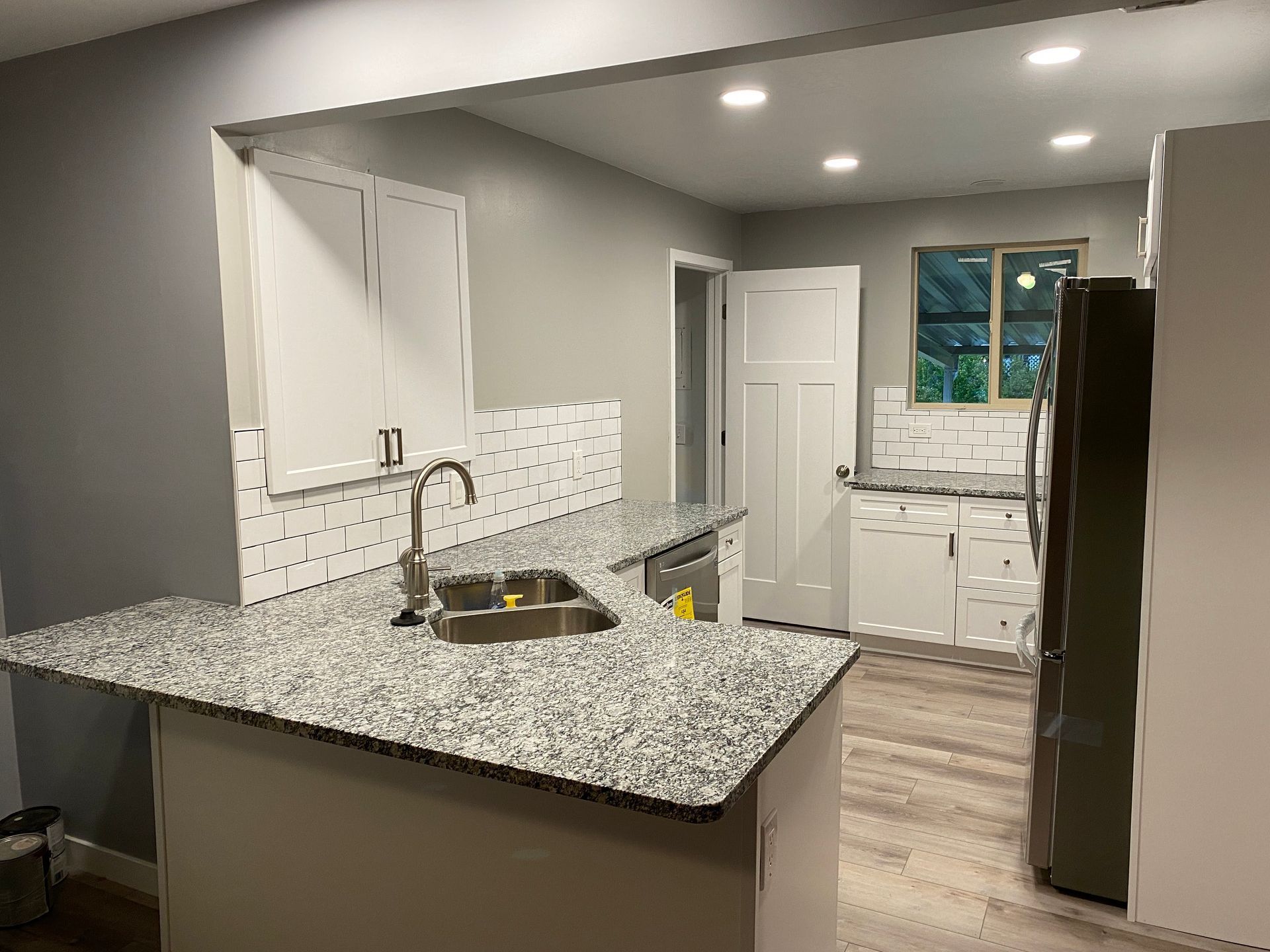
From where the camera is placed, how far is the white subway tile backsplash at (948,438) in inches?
194

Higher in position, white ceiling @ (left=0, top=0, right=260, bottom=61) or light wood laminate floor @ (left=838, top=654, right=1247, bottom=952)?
white ceiling @ (left=0, top=0, right=260, bottom=61)

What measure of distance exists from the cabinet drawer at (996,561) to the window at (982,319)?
88cm

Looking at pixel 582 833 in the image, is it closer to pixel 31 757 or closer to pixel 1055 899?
pixel 1055 899

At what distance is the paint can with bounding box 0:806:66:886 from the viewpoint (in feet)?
8.48

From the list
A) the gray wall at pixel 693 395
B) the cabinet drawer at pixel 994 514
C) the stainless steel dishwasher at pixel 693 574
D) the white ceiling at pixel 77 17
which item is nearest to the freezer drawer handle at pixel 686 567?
the stainless steel dishwasher at pixel 693 574

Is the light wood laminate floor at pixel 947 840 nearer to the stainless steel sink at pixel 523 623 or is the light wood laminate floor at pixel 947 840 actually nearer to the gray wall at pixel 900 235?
the stainless steel sink at pixel 523 623

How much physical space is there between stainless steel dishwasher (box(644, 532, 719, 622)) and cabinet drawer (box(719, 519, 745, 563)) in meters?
0.10

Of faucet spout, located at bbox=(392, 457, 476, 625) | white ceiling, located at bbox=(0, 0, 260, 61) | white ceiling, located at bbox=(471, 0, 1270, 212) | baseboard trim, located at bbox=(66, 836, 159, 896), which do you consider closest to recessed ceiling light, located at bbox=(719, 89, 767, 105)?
white ceiling, located at bbox=(471, 0, 1270, 212)

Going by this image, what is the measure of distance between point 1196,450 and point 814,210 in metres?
3.39

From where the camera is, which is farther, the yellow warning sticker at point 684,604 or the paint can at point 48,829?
the yellow warning sticker at point 684,604

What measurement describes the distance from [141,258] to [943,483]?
3730mm

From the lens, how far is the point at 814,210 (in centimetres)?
525

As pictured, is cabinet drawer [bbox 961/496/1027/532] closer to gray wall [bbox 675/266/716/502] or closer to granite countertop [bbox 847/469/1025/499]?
granite countertop [bbox 847/469/1025/499]

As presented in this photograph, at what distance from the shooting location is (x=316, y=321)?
2.49 meters
